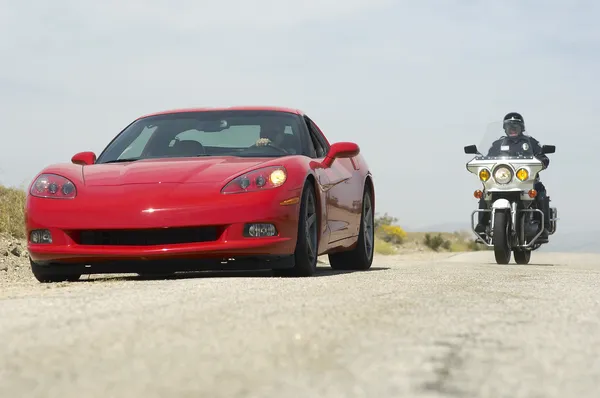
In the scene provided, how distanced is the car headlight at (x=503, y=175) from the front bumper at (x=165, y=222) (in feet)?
23.3

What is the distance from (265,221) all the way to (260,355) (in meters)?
4.16

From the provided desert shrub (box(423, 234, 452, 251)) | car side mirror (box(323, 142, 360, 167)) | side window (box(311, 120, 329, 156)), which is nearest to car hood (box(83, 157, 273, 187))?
car side mirror (box(323, 142, 360, 167))

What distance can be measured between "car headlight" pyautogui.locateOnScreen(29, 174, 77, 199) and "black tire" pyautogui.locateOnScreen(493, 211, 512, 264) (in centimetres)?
725

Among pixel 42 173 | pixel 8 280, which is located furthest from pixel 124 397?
pixel 8 280

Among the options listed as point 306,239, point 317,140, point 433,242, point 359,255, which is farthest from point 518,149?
point 433,242

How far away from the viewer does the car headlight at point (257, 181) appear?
24.5 ft

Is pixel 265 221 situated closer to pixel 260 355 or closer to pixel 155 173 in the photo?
pixel 155 173

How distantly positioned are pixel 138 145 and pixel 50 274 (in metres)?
1.66

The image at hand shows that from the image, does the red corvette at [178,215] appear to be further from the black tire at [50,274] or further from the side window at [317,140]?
the side window at [317,140]

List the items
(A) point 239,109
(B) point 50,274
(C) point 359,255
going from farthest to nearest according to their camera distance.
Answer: (C) point 359,255
(A) point 239,109
(B) point 50,274

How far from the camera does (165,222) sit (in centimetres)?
731

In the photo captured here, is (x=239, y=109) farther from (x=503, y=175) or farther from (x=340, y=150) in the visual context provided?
(x=503, y=175)

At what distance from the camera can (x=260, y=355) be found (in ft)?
10.7

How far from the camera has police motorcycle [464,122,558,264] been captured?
1391 cm
